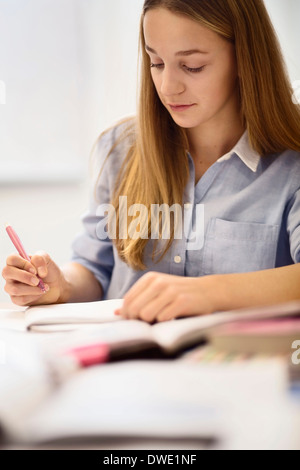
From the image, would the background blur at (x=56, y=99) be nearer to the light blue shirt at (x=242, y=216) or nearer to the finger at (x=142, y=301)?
the light blue shirt at (x=242, y=216)

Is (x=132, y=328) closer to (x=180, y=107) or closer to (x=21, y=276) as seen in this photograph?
(x=21, y=276)

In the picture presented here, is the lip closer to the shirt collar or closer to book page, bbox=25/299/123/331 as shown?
the shirt collar

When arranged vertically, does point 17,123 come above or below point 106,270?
above

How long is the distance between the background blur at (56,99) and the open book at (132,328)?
2.67 ft

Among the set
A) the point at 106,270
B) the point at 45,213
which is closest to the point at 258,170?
the point at 106,270

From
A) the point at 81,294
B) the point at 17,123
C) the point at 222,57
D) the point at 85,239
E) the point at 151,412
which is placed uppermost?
the point at 17,123

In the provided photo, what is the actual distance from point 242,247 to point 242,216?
47mm

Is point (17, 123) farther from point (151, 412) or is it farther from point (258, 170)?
point (151, 412)

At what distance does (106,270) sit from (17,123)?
2.02 ft

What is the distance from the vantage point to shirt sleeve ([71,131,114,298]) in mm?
920

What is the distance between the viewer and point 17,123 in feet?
4.53

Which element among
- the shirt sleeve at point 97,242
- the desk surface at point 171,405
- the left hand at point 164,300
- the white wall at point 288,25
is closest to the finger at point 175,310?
the left hand at point 164,300

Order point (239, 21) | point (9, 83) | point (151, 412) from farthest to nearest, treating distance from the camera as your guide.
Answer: point (9, 83) < point (239, 21) < point (151, 412)

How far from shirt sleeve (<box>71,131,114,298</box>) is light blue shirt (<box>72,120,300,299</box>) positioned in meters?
0.09
